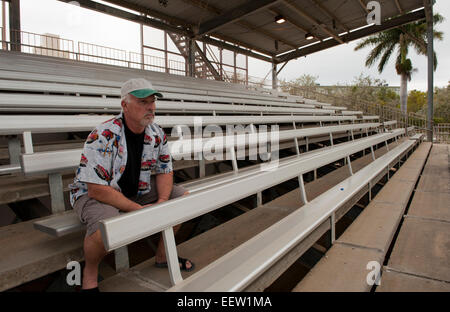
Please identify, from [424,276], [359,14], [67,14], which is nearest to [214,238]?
[424,276]

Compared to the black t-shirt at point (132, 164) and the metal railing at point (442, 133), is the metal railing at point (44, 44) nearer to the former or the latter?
the black t-shirt at point (132, 164)

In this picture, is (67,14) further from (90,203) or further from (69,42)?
(90,203)

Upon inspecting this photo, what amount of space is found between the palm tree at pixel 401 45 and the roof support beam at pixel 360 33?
8889 mm

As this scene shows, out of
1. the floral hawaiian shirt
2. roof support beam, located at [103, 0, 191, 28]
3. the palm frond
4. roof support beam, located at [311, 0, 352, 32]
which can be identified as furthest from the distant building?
the palm frond

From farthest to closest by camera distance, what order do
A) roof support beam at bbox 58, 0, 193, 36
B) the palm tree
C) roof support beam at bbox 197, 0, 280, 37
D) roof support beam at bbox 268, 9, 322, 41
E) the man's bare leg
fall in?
the palm tree < roof support beam at bbox 268, 9, 322, 41 < roof support beam at bbox 197, 0, 280, 37 < roof support beam at bbox 58, 0, 193, 36 < the man's bare leg

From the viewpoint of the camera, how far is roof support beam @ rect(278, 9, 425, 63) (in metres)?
9.59

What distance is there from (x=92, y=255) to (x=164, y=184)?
50cm

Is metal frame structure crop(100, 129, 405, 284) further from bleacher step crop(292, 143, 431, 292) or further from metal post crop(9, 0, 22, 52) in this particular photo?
metal post crop(9, 0, 22, 52)

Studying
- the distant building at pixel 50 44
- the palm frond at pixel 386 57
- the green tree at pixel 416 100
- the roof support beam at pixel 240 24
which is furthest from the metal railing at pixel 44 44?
Result: the green tree at pixel 416 100

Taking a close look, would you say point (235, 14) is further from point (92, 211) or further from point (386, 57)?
point (386, 57)

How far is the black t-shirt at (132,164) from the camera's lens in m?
1.39

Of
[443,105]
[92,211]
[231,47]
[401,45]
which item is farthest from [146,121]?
[443,105]

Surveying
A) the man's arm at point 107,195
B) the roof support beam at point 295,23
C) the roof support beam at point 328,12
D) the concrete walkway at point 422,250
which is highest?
the roof support beam at point 328,12

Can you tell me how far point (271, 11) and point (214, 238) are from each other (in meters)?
8.82
